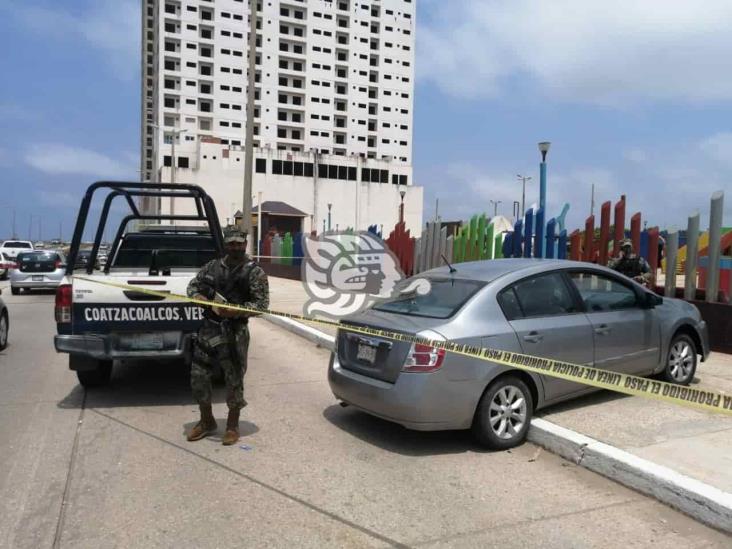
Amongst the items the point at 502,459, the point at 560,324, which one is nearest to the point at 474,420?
the point at 502,459

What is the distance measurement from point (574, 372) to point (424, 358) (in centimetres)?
115

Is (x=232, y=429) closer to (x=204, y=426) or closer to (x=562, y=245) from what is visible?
(x=204, y=426)

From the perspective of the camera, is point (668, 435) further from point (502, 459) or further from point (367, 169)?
point (367, 169)

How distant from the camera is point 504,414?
4.93 metres

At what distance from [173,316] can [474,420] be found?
3198 mm

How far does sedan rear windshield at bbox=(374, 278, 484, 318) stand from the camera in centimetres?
512

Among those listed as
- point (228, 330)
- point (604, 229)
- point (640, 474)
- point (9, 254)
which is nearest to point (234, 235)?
point (228, 330)

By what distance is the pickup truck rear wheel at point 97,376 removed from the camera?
267 inches

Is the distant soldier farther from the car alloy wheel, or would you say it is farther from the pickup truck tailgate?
the pickup truck tailgate

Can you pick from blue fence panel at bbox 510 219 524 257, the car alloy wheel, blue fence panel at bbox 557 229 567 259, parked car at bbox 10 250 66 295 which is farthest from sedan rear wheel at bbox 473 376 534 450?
parked car at bbox 10 250 66 295

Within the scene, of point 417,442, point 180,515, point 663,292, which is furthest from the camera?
point 663,292

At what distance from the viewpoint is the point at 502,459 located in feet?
15.6

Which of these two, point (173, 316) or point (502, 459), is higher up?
point (173, 316)

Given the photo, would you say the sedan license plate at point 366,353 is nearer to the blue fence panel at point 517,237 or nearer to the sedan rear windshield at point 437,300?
the sedan rear windshield at point 437,300
